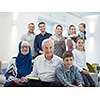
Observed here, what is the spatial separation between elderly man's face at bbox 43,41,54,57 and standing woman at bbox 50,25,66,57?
0.04 metres

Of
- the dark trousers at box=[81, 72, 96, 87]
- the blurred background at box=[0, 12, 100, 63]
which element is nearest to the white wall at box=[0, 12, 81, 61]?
the blurred background at box=[0, 12, 100, 63]

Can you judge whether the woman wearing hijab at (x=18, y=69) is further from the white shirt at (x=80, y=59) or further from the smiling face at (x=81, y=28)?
the smiling face at (x=81, y=28)

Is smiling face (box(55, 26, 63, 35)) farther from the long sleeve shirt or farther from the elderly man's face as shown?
the long sleeve shirt

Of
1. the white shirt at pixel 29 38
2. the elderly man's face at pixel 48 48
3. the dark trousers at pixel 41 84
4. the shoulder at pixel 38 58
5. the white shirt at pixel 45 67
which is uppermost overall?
the white shirt at pixel 29 38

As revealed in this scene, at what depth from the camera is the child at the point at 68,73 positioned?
2.11 metres

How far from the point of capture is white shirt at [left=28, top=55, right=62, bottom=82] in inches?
83.4

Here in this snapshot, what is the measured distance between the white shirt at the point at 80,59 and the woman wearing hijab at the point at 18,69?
46 cm

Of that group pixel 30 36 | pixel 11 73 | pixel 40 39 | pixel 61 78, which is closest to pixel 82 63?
pixel 61 78

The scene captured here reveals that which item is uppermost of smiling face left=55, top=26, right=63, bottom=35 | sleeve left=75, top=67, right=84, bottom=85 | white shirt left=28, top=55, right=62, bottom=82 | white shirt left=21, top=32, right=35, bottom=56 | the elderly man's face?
smiling face left=55, top=26, right=63, bottom=35

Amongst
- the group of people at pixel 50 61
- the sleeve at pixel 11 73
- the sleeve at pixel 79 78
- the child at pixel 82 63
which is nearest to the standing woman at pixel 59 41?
the group of people at pixel 50 61

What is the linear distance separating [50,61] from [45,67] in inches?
3.0
